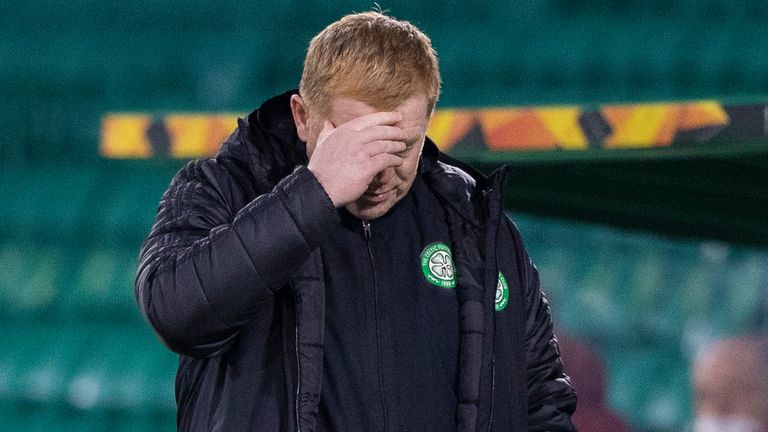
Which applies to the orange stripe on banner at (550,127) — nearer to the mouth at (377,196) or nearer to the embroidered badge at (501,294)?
the embroidered badge at (501,294)

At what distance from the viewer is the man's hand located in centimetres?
113

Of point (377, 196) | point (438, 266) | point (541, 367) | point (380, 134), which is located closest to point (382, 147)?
point (380, 134)

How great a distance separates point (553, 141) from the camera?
11.8 ft

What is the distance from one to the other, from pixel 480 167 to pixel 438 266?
2.44 meters

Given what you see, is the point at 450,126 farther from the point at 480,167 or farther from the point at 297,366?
the point at 297,366

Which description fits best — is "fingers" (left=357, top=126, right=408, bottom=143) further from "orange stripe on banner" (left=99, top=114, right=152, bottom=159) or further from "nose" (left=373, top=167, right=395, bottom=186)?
"orange stripe on banner" (left=99, top=114, right=152, bottom=159)

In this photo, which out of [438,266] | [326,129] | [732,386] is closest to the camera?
[326,129]

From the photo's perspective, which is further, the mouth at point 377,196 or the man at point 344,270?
the mouth at point 377,196

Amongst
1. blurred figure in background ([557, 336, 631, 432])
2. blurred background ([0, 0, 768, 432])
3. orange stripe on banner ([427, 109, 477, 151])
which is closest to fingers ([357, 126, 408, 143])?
blurred background ([0, 0, 768, 432])

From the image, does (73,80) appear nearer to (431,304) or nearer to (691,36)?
(691,36)

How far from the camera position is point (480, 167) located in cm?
375

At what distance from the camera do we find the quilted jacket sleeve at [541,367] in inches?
55.9

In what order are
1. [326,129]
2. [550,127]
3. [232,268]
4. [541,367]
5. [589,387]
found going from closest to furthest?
1. [232,268]
2. [326,129]
3. [541,367]
4. [550,127]
5. [589,387]

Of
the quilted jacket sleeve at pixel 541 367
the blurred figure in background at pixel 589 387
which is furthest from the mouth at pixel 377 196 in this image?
the blurred figure in background at pixel 589 387
